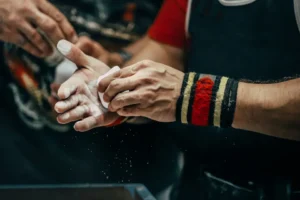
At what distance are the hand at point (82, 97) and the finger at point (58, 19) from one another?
0.09 metres

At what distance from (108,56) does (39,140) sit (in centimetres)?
31

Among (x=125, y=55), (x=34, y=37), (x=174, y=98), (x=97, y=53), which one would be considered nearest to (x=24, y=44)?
(x=34, y=37)

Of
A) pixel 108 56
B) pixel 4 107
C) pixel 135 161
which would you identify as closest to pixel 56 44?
pixel 108 56

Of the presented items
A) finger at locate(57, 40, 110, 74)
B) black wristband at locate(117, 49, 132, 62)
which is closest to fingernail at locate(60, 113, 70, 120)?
finger at locate(57, 40, 110, 74)

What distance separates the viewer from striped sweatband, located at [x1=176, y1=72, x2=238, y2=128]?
81 cm

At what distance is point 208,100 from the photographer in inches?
31.9

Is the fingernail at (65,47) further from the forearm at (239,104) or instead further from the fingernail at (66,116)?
the forearm at (239,104)

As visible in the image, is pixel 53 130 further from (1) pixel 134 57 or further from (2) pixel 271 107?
(2) pixel 271 107

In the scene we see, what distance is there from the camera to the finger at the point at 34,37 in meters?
1.01

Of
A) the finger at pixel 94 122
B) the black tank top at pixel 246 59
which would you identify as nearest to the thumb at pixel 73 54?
the finger at pixel 94 122

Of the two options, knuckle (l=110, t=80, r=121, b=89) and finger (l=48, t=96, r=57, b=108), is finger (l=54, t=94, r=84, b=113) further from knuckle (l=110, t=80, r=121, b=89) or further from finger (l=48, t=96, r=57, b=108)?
finger (l=48, t=96, r=57, b=108)

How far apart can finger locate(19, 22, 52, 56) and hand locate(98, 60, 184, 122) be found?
0.24 m

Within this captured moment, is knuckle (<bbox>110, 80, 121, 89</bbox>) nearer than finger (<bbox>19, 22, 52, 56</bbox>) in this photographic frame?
Yes

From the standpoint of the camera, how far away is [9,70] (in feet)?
4.22
